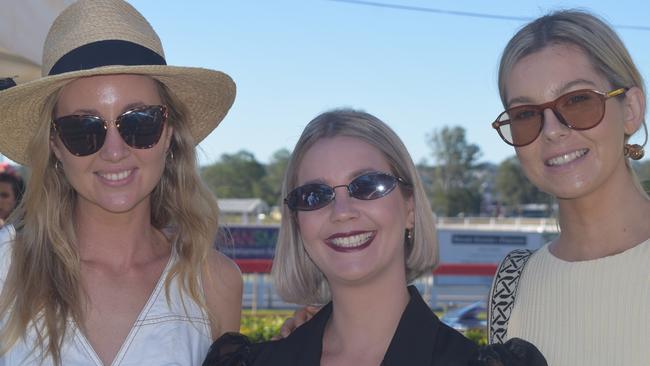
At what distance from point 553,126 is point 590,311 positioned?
56cm

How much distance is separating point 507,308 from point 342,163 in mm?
718

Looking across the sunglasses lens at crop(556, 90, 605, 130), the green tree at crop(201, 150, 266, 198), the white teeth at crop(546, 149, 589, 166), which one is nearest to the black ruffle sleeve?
the white teeth at crop(546, 149, 589, 166)

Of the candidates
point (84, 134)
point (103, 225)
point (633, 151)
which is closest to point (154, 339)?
point (103, 225)

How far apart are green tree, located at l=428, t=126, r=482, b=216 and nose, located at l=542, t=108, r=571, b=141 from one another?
80.9 metres

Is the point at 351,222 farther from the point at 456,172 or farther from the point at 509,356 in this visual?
the point at 456,172

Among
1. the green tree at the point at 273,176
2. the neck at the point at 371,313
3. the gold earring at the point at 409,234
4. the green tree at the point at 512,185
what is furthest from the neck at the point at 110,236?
the green tree at the point at 512,185

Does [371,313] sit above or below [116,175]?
below

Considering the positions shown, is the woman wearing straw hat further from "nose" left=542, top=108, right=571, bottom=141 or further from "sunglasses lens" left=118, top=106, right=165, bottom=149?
"nose" left=542, top=108, right=571, bottom=141

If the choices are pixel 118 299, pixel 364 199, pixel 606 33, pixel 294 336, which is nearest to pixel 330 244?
pixel 364 199

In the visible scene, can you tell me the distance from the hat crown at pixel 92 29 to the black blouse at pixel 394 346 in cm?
111

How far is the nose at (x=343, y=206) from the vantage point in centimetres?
236

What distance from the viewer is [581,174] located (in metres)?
2.29

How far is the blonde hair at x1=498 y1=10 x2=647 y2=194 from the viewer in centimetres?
230

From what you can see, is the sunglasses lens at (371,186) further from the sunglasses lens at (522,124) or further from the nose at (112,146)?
the nose at (112,146)
